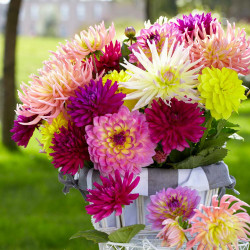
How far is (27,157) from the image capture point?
13.9 ft

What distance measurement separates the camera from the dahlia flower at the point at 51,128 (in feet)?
3.99

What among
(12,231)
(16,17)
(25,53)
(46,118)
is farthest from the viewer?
(25,53)

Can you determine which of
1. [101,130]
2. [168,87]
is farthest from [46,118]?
[168,87]

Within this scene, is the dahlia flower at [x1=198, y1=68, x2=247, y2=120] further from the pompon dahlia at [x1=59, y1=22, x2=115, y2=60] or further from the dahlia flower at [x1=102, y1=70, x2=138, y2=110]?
the pompon dahlia at [x1=59, y1=22, x2=115, y2=60]

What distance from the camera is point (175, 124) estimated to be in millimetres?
1112

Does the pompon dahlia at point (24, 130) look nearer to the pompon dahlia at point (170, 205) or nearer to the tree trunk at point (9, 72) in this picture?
the pompon dahlia at point (170, 205)

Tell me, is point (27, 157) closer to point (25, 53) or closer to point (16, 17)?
point (16, 17)

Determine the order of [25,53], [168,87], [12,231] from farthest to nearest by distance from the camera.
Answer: [25,53] < [12,231] < [168,87]

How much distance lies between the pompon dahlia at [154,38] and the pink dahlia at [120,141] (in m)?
0.17

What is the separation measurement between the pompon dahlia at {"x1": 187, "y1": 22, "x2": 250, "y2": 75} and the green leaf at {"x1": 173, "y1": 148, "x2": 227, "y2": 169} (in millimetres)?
213

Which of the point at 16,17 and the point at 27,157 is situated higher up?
the point at 16,17

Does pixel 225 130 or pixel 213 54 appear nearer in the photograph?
pixel 213 54

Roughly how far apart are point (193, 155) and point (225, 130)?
173 millimetres

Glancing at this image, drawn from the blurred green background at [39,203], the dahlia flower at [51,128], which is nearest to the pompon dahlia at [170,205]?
the dahlia flower at [51,128]
